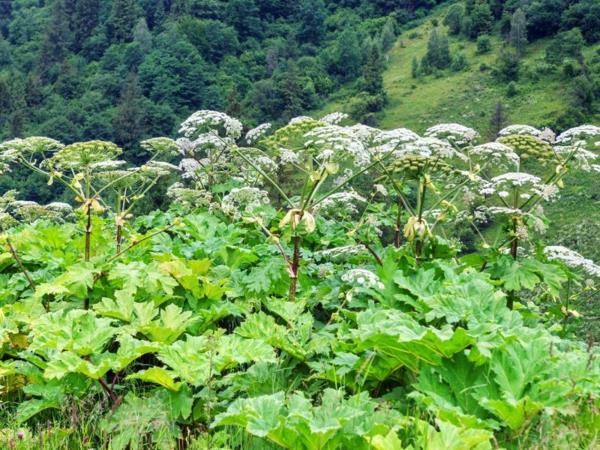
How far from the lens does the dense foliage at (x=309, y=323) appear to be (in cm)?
378

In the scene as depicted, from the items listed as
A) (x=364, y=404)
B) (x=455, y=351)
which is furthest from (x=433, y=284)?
(x=364, y=404)

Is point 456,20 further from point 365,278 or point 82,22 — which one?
point 365,278

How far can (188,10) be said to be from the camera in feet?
647

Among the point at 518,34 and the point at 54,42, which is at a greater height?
the point at 518,34

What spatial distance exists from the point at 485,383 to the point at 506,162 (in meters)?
2.73

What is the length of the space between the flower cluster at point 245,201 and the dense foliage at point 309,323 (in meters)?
0.03

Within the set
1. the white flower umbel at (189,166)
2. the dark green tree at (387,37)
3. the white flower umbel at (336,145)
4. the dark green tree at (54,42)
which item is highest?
the white flower umbel at (336,145)

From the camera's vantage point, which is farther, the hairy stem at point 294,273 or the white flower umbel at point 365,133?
the white flower umbel at point 365,133

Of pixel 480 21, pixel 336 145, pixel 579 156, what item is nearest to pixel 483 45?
pixel 480 21

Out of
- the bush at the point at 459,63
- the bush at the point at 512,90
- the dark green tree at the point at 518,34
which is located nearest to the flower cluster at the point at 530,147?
the bush at the point at 512,90

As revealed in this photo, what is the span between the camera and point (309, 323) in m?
4.86

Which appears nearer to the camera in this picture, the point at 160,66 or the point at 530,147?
the point at 530,147

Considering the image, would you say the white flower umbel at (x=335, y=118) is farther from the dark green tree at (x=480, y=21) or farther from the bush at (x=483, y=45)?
the dark green tree at (x=480, y=21)

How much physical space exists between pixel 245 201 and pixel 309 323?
281 cm
